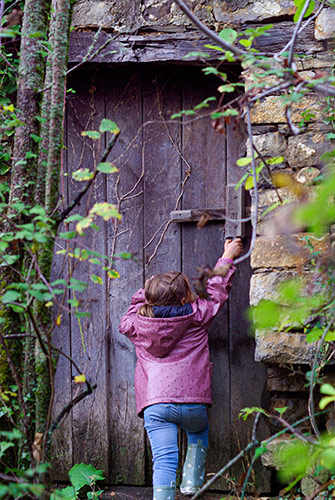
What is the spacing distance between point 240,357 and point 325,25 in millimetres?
1681

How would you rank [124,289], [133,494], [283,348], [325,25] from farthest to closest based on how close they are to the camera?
[124,289] → [133,494] → [325,25] → [283,348]

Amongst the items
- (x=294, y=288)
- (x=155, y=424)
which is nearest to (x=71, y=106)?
(x=155, y=424)

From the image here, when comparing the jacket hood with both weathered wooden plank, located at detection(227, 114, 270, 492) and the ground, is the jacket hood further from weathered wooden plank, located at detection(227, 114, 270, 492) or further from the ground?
the ground

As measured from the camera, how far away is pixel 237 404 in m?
3.07


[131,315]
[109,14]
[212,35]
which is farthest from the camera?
[131,315]

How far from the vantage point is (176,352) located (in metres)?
2.84

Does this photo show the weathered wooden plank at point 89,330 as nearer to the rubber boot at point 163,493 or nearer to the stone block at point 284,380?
the rubber boot at point 163,493

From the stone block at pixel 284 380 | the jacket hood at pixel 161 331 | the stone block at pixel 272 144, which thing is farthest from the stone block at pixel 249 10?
the stone block at pixel 284 380

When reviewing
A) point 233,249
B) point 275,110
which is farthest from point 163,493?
point 275,110

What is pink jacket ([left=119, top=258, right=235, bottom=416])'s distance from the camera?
2.77 meters

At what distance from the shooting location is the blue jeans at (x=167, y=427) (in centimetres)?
269

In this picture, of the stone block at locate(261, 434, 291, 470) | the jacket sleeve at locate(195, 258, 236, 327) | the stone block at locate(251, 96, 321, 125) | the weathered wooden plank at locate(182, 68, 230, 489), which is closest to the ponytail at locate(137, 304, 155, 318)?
the jacket sleeve at locate(195, 258, 236, 327)

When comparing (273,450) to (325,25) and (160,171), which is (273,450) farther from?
(325,25)

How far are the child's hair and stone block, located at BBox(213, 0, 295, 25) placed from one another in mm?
1251
